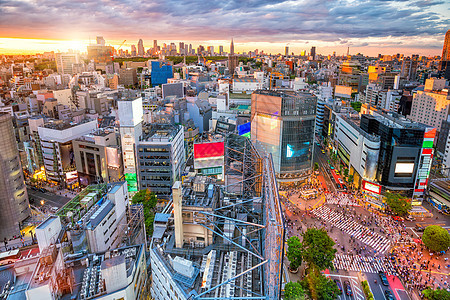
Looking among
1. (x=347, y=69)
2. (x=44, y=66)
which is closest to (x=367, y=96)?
(x=347, y=69)

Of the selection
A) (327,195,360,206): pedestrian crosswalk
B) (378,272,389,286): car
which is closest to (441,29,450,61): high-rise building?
(327,195,360,206): pedestrian crosswalk

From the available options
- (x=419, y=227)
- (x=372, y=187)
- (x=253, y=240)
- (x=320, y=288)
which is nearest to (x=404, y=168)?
(x=372, y=187)

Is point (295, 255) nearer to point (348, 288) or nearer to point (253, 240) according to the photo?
point (348, 288)

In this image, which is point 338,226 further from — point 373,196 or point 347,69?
point 347,69

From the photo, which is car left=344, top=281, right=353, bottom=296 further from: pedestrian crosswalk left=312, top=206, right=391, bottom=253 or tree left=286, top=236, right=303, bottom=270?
pedestrian crosswalk left=312, top=206, right=391, bottom=253

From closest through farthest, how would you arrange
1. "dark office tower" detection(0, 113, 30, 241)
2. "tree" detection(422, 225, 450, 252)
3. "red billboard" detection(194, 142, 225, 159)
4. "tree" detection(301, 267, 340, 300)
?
"tree" detection(301, 267, 340, 300) < "tree" detection(422, 225, 450, 252) < "dark office tower" detection(0, 113, 30, 241) < "red billboard" detection(194, 142, 225, 159)

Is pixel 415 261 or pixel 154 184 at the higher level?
pixel 154 184
